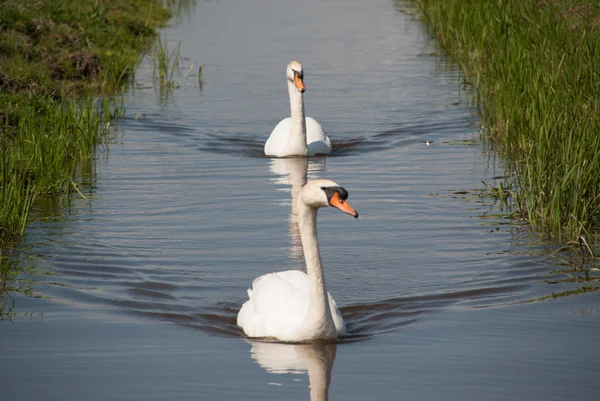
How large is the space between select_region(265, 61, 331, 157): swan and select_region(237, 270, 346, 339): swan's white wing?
6416 millimetres

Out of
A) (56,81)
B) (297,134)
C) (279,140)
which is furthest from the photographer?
(56,81)

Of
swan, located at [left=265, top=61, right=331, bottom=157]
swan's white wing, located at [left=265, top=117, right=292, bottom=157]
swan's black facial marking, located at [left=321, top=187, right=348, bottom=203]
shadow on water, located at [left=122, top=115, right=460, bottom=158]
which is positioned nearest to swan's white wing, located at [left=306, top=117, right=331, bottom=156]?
swan, located at [left=265, top=61, right=331, bottom=157]

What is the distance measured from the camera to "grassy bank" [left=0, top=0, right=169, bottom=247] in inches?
447

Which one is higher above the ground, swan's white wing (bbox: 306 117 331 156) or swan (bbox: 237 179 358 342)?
swan (bbox: 237 179 358 342)

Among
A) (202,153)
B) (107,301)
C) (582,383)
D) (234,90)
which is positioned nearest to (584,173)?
(582,383)

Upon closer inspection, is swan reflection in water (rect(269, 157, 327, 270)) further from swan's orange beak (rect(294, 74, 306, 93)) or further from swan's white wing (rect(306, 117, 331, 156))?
swan's orange beak (rect(294, 74, 306, 93))

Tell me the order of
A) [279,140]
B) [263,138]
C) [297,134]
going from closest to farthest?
[297,134] < [279,140] < [263,138]

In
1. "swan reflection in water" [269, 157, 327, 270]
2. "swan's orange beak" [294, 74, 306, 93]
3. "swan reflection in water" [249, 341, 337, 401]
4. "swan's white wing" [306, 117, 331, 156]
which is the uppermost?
"swan's orange beak" [294, 74, 306, 93]

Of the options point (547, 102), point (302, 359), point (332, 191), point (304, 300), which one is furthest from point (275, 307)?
point (547, 102)

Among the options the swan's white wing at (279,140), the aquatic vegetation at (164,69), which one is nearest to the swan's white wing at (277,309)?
the swan's white wing at (279,140)

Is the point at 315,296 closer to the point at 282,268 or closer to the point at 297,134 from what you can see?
the point at 282,268

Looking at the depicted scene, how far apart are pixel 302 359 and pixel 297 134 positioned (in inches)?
292

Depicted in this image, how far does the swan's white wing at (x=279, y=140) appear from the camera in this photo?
14609mm

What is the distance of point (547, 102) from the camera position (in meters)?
11.2
